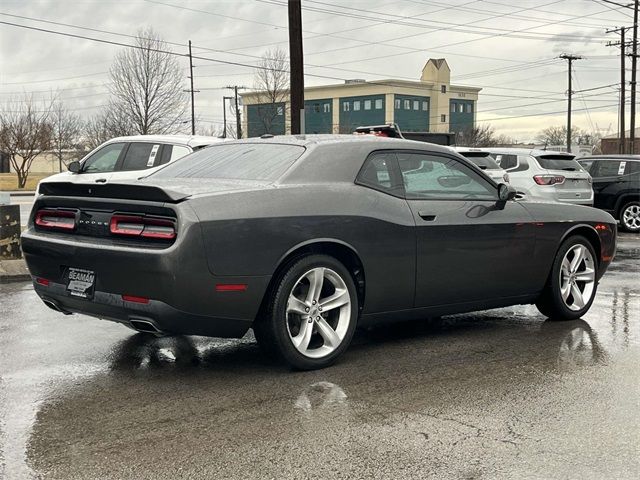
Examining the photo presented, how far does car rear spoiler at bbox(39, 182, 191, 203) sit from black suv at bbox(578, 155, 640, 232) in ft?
46.2

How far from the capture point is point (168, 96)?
46.9m

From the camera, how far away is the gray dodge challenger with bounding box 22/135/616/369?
4.70 m

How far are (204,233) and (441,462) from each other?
1935 mm

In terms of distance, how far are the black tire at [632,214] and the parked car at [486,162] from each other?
385 cm

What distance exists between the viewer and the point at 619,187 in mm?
16953

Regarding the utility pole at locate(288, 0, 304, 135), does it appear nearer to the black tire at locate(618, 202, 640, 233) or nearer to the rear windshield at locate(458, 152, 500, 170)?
the rear windshield at locate(458, 152, 500, 170)

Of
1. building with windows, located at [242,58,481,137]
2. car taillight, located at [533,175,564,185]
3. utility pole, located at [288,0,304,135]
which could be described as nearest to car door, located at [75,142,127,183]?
utility pole, located at [288,0,304,135]

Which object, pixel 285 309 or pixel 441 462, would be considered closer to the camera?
pixel 441 462

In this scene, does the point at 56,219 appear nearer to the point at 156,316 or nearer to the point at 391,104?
the point at 156,316

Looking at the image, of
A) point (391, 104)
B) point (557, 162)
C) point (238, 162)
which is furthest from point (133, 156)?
→ point (391, 104)

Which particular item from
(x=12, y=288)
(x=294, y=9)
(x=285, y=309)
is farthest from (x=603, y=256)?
(x=294, y=9)

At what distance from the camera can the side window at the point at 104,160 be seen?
1141cm

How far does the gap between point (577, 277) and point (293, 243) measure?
128 inches

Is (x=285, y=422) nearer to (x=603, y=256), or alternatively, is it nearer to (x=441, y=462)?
(x=441, y=462)
